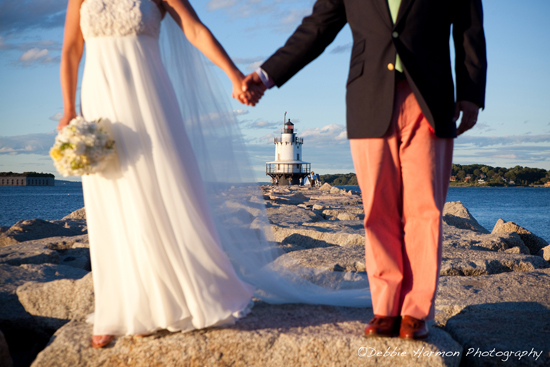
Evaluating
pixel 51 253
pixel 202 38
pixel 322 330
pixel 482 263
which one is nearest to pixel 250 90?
pixel 202 38

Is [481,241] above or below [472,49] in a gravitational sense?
below

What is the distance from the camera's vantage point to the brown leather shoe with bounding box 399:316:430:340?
203 centimetres

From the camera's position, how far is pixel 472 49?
82.2 inches

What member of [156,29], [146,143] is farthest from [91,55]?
[146,143]

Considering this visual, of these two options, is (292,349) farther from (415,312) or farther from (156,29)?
(156,29)

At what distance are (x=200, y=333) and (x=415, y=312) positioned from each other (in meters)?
1.06

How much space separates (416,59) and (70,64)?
1820mm

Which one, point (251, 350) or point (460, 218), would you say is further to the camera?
point (460, 218)

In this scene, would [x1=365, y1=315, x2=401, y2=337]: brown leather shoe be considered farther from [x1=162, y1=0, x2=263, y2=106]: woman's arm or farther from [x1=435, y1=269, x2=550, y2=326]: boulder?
[x1=162, y1=0, x2=263, y2=106]: woman's arm

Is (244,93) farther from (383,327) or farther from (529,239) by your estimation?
(529,239)

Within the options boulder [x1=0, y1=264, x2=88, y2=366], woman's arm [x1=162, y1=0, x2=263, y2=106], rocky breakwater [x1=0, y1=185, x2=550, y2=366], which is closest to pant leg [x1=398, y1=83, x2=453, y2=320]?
rocky breakwater [x1=0, y1=185, x2=550, y2=366]

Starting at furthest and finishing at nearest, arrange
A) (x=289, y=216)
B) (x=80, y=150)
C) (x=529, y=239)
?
(x=529, y=239)
(x=289, y=216)
(x=80, y=150)

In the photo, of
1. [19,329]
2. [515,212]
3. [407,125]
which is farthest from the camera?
[515,212]

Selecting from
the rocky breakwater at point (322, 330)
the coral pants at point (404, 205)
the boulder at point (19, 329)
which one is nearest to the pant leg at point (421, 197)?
the coral pants at point (404, 205)
